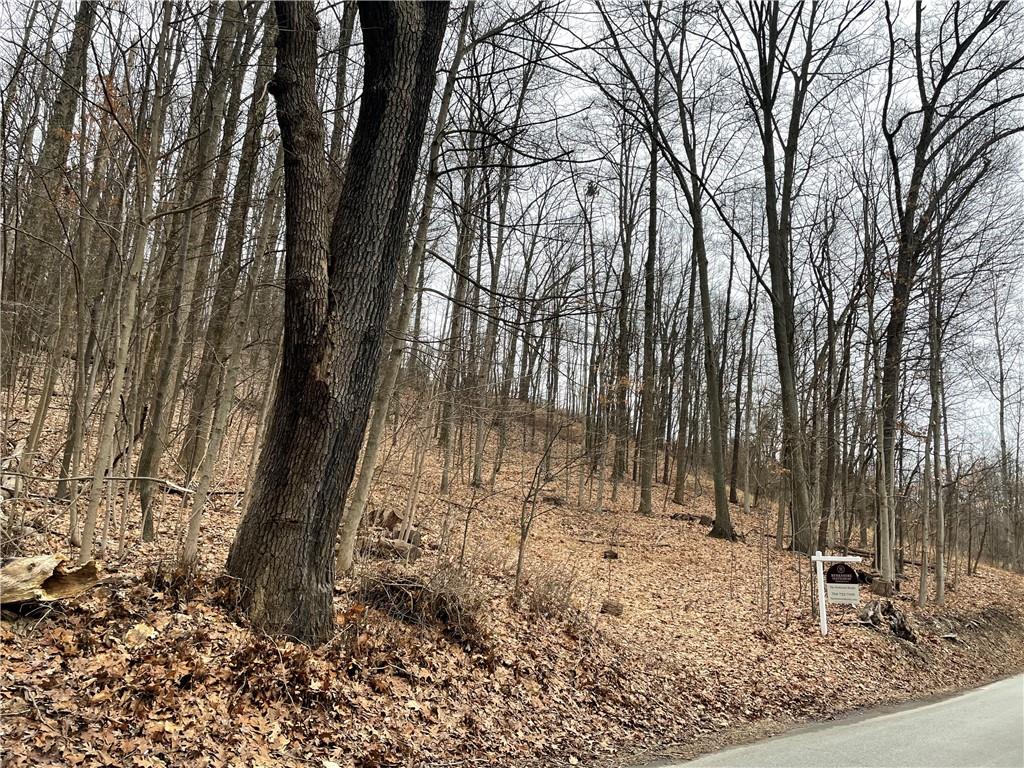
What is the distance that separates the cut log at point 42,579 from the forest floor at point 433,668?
0.38 ft

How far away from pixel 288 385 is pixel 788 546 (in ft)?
59.3

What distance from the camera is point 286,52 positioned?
516cm

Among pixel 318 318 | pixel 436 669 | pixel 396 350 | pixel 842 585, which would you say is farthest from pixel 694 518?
pixel 318 318

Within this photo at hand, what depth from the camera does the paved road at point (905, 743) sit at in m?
5.62

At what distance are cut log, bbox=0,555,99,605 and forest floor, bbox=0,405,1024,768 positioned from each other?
0.12 meters

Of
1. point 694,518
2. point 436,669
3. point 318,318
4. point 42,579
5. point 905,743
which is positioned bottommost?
point 905,743

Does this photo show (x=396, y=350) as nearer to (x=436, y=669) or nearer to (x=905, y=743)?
(x=436, y=669)

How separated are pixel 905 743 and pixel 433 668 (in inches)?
183

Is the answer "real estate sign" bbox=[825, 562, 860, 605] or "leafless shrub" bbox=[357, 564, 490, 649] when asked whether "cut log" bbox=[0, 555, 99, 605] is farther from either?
"real estate sign" bbox=[825, 562, 860, 605]

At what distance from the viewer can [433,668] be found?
5.80 metres

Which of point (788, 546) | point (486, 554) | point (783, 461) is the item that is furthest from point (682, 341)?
point (486, 554)

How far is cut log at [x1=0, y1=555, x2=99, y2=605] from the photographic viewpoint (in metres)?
4.16

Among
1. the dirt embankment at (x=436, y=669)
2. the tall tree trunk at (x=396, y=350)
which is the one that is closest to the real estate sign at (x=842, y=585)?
the dirt embankment at (x=436, y=669)

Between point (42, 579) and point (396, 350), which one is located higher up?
point (396, 350)
